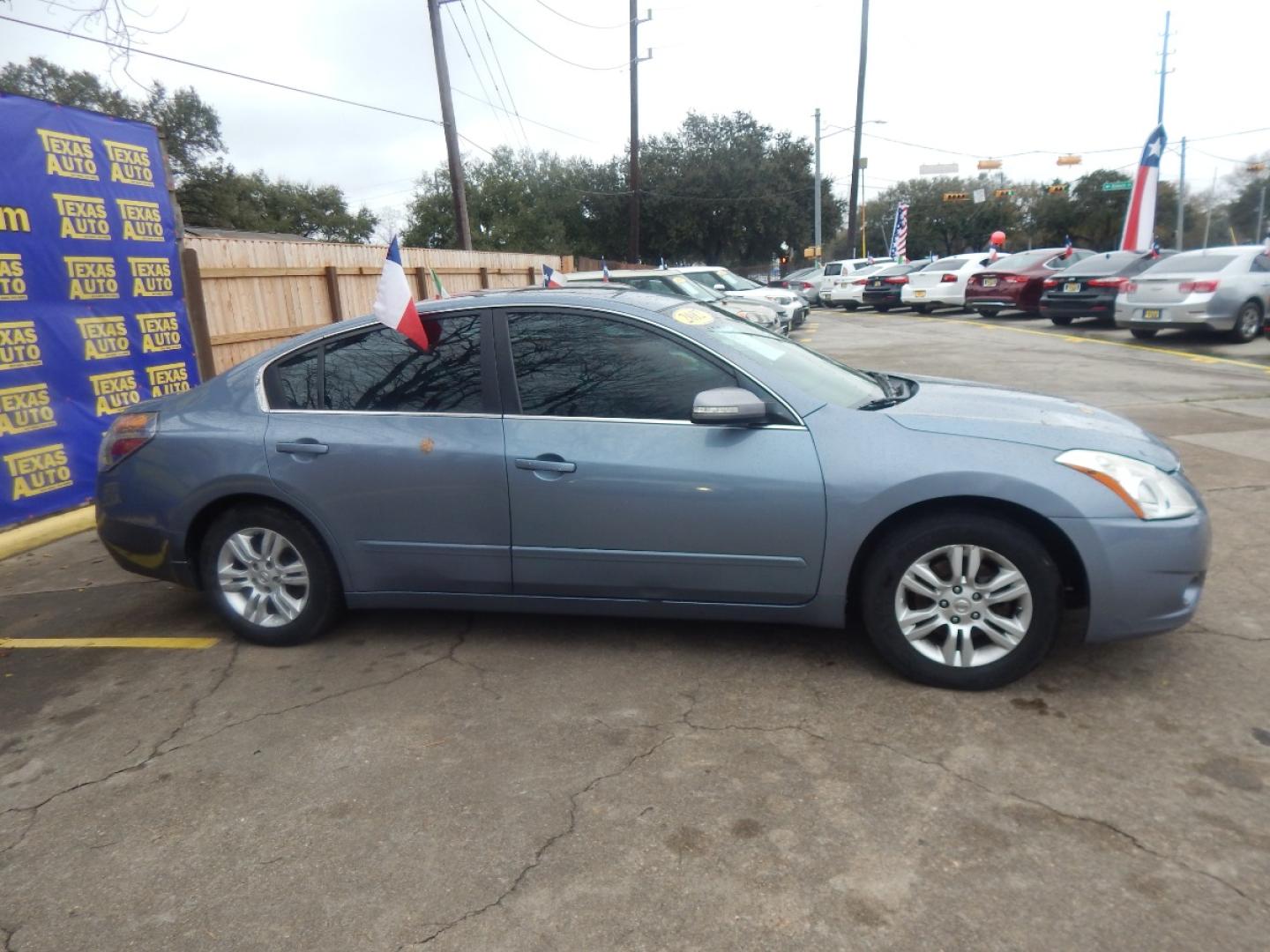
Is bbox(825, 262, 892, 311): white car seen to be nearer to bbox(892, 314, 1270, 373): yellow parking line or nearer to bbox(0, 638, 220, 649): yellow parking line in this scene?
bbox(892, 314, 1270, 373): yellow parking line

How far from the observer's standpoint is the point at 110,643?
4527mm

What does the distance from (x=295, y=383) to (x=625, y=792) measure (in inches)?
97.0

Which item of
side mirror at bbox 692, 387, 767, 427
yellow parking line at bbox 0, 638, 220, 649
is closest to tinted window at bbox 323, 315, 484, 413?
side mirror at bbox 692, 387, 767, 427

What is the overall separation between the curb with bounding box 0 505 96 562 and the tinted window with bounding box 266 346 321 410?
2.60 metres

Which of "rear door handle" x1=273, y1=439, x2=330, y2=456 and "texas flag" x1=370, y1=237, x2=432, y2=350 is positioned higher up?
"texas flag" x1=370, y1=237, x2=432, y2=350

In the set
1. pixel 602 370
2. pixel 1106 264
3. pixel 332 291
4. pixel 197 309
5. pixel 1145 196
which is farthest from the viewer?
pixel 1145 196

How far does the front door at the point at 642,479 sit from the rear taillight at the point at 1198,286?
1324 cm

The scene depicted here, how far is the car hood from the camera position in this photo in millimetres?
3508

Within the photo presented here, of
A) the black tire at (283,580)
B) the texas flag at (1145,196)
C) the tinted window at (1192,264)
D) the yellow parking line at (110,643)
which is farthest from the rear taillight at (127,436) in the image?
the texas flag at (1145,196)

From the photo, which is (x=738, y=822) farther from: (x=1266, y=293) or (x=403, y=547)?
(x=1266, y=293)

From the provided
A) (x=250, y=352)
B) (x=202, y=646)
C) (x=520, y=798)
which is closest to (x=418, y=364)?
(x=202, y=646)

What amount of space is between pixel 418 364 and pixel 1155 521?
304 cm

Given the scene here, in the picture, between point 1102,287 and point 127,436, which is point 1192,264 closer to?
point 1102,287

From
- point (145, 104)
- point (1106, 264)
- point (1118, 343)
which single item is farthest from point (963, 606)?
point (145, 104)
